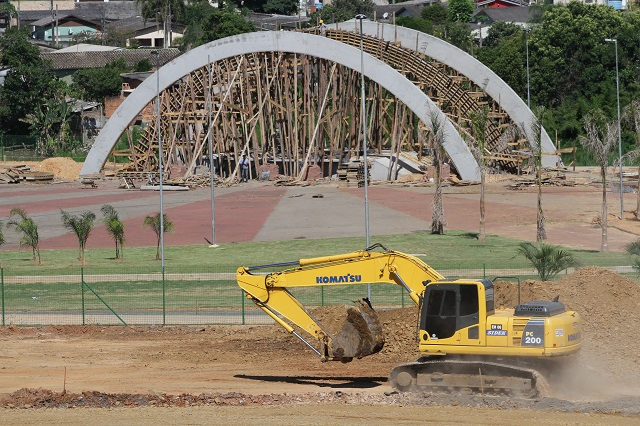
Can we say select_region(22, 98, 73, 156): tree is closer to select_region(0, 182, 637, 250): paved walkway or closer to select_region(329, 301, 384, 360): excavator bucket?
select_region(0, 182, 637, 250): paved walkway

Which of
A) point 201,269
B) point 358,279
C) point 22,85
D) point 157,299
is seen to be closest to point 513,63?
point 22,85

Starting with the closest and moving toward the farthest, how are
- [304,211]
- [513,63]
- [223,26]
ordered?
[304,211], [513,63], [223,26]

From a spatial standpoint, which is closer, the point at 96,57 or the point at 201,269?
the point at 201,269

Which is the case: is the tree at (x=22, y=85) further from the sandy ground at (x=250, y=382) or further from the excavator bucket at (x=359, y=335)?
the excavator bucket at (x=359, y=335)

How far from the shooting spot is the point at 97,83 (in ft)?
416

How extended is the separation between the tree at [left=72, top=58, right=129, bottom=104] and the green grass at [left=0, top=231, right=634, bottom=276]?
7180cm

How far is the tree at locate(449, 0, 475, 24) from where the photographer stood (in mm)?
167375

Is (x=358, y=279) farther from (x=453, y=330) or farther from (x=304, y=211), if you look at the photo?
(x=304, y=211)

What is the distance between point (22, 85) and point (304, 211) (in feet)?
181

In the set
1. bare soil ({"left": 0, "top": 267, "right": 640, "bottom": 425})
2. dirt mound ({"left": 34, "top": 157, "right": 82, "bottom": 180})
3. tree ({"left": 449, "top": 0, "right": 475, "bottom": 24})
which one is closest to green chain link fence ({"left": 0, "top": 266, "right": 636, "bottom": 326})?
bare soil ({"left": 0, "top": 267, "right": 640, "bottom": 425})

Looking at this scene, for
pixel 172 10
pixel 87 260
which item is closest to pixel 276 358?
pixel 87 260

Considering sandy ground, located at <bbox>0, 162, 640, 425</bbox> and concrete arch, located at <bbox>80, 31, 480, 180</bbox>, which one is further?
concrete arch, located at <bbox>80, 31, 480, 180</bbox>

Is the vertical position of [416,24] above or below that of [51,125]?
above

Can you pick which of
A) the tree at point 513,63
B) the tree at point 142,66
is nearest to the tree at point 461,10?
the tree at point 513,63
